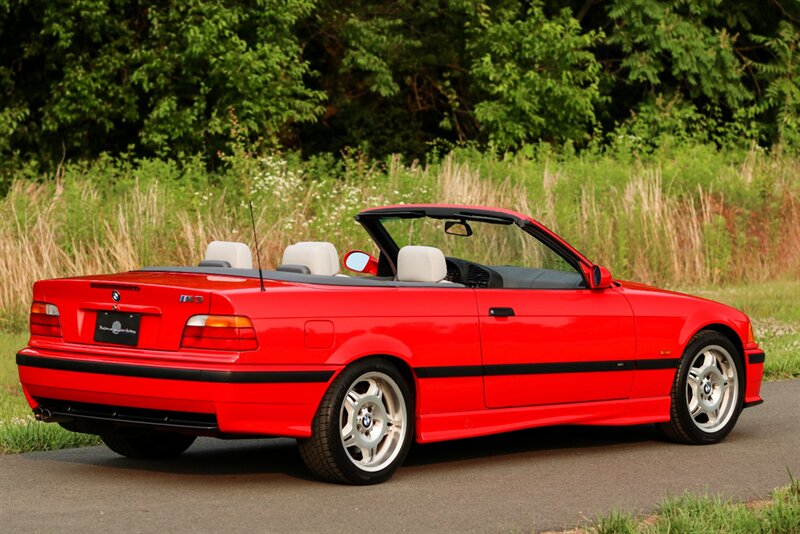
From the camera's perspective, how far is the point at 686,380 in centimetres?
922

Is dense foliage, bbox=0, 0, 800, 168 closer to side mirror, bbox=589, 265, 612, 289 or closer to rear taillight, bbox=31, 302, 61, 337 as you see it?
side mirror, bbox=589, 265, 612, 289

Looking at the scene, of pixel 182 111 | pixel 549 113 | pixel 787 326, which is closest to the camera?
pixel 787 326

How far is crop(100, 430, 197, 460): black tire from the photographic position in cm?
850

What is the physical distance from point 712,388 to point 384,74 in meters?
23.6

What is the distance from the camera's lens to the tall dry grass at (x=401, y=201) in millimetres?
17688

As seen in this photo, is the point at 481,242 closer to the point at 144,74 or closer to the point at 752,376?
the point at 752,376

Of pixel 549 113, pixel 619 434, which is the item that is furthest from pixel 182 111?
pixel 619 434

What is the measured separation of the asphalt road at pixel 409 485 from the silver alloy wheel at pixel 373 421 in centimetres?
16

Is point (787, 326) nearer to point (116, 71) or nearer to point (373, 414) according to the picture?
A: point (373, 414)

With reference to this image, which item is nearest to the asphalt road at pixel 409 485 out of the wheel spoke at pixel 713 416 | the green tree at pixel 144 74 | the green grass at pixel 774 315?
the wheel spoke at pixel 713 416

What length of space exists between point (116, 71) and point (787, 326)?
640 inches

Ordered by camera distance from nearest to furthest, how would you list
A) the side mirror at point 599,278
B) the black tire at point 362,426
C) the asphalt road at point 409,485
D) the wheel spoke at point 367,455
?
the asphalt road at point 409,485 < the black tire at point 362,426 < the wheel spoke at point 367,455 < the side mirror at point 599,278

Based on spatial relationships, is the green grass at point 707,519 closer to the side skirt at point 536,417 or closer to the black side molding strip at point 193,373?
the side skirt at point 536,417

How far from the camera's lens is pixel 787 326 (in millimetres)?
16203
